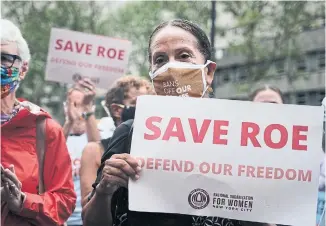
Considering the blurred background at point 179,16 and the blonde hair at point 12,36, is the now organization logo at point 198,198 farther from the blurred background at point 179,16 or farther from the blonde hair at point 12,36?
the blurred background at point 179,16

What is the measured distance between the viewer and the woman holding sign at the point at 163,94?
203cm

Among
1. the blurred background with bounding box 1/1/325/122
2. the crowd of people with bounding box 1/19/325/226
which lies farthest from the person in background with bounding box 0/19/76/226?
the blurred background with bounding box 1/1/325/122

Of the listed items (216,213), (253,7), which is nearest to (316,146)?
(216,213)

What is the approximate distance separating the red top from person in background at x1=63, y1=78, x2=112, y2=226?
204 cm

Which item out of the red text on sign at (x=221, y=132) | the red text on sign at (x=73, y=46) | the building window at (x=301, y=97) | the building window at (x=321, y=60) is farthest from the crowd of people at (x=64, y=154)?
the building window at (x=301, y=97)

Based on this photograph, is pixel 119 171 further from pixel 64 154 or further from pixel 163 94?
pixel 64 154

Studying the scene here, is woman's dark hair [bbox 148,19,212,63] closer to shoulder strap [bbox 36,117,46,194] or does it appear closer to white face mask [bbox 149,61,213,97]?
white face mask [bbox 149,61,213,97]

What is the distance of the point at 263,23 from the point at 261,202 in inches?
782

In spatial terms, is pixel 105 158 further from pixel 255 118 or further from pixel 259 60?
pixel 259 60

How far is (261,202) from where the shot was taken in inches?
79.4

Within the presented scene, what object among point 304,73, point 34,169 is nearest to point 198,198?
point 34,169

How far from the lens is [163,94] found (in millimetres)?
2279

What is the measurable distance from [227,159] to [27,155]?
975mm

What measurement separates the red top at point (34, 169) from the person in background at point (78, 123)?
6.71 feet
